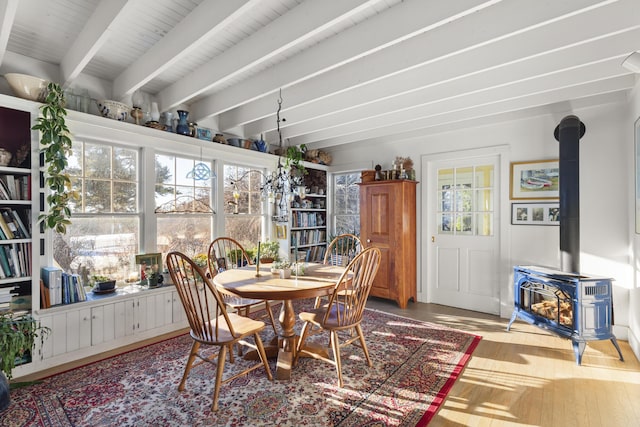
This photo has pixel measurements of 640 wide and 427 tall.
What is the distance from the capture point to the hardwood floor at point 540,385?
6.46 ft

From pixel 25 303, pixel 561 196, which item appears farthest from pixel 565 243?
pixel 25 303

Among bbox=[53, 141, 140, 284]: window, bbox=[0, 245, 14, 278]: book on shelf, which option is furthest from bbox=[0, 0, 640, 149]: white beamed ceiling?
bbox=[0, 245, 14, 278]: book on shelf

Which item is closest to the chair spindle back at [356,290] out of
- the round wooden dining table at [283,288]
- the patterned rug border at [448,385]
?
the round wooden dining table at [283,288]

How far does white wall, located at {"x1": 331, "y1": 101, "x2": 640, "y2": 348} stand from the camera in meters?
3.18

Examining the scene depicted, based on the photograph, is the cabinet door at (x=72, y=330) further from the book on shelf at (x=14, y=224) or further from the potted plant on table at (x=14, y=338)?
the book on shelf at (x=14, y=224)

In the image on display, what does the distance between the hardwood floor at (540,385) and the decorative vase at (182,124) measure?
91.7 inches

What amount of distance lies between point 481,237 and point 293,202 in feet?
8.90

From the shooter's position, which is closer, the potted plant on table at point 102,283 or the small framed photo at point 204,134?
the potted plant on table at point 102,283

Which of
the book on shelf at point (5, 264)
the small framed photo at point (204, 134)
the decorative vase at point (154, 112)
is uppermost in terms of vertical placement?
the decorative vase at point (154, 112)

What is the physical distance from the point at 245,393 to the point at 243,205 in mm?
2743

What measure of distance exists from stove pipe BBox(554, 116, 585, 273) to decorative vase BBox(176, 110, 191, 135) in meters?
4.02

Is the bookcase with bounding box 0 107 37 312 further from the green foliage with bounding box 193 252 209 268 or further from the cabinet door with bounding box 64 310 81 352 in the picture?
the green foliage with bounding box 193 252 209 268

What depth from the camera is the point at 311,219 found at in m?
5.32

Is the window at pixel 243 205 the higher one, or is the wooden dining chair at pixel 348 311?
the window at pixel 243 205
